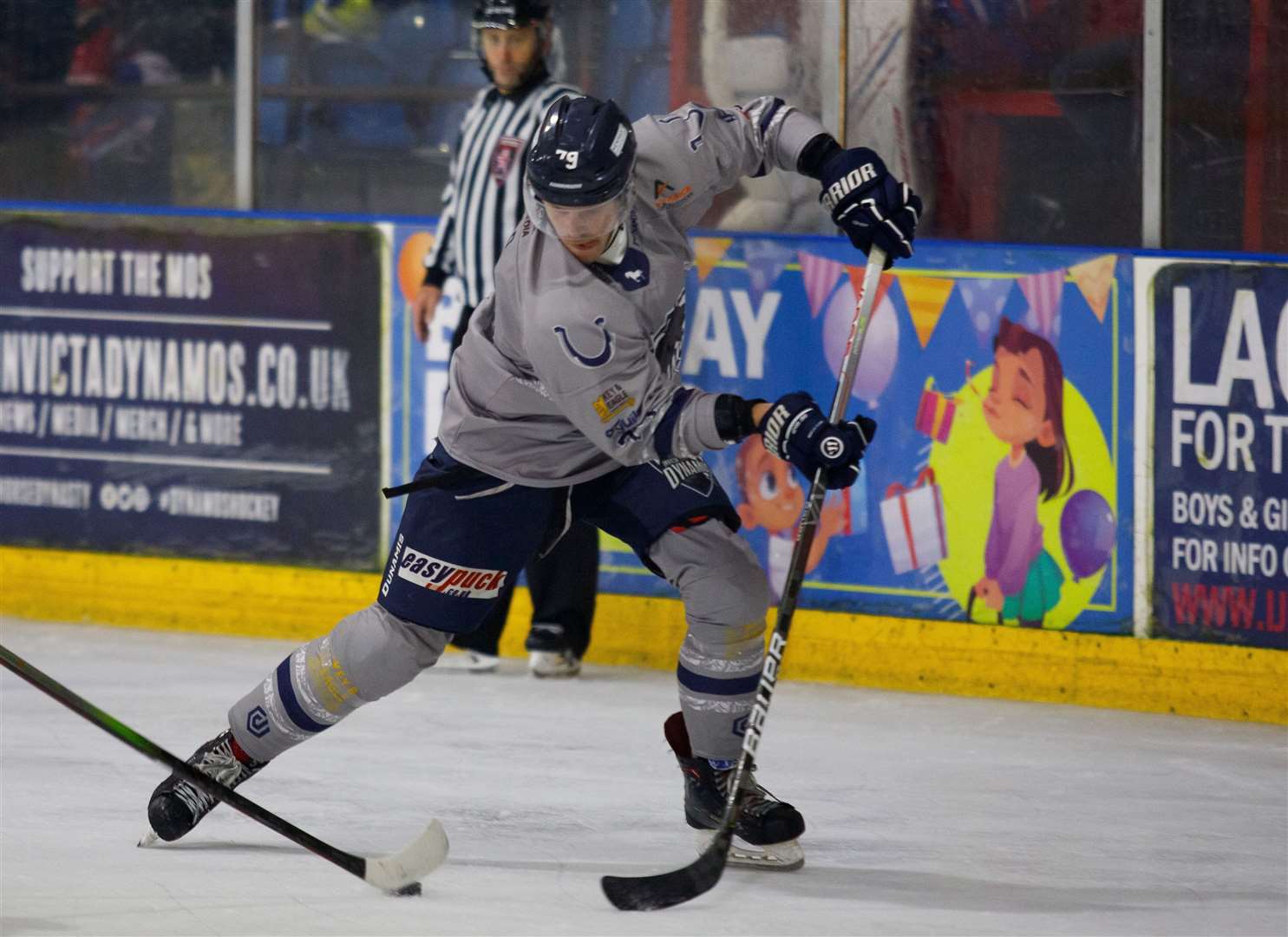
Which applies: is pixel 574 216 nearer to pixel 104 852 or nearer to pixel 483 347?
pixel 483 347

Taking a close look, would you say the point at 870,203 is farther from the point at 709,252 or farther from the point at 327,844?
the point at 709,252

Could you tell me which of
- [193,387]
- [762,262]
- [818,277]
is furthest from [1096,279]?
[193,387]

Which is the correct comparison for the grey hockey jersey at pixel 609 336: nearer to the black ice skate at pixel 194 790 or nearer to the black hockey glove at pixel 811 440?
the black hockey glove at pixel 811 440

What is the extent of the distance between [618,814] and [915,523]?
1.32 m

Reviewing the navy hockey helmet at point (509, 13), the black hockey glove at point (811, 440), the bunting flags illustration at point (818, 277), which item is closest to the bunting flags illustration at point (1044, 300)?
the bunting flags illustration at point (818, 277)

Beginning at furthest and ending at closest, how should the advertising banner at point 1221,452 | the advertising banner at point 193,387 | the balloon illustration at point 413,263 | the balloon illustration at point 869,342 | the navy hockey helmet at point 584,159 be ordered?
1. the advertising banner at point 193,387
2. the balloon illustration at point 413,263
3. the balloon illustration at point 869,342
4. the advertising banner at point 1221,452
5. the navy hockey helmet at point 584,159

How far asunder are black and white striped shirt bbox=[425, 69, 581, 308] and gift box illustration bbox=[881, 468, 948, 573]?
103 cm

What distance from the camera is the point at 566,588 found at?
511 cm

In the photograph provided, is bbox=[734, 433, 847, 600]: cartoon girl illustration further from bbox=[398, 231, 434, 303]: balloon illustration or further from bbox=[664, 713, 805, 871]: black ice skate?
bbox=[664, 713, 805, 871]: black ice skate

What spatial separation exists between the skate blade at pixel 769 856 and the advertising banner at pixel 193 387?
2.18m

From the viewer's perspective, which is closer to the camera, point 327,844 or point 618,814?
point 327,844

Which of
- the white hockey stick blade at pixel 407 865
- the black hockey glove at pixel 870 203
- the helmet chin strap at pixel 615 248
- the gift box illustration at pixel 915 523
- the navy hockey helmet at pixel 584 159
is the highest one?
the navy hockey helmet at pixel 584 159

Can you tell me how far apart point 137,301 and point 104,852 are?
246cm

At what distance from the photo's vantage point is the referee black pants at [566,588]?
5113 mm
